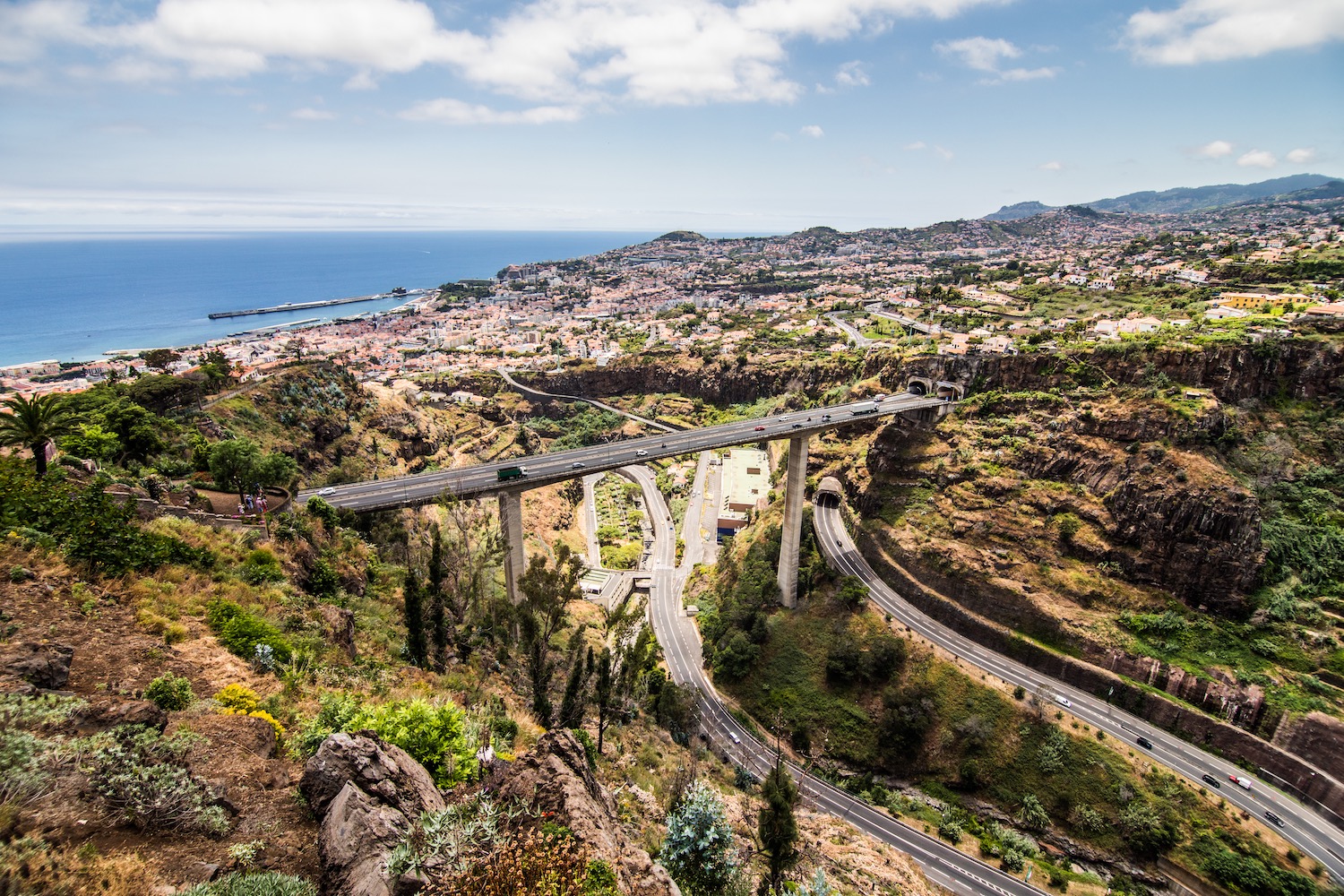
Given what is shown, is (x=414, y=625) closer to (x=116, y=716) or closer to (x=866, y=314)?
(x=116, y=716)

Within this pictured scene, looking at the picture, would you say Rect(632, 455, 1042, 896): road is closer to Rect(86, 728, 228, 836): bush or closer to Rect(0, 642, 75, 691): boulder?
Rect(86, 728, 228, 836): bush

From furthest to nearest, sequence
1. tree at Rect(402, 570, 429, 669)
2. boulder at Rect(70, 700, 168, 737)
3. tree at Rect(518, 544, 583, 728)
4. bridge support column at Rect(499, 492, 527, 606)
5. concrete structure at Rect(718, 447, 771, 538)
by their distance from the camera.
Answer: concrete structure at Rect(718, 447, 771, 538), bridge support column at Rect(499, 492, 527, 606), tree at Rect(518, 544, 583, 728), tree at Rect(402, 570, 429, 669), boulder at Rect(70, 700, 168, 737)

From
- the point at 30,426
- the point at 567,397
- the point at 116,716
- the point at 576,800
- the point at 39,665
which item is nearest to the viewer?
the point at 116,716

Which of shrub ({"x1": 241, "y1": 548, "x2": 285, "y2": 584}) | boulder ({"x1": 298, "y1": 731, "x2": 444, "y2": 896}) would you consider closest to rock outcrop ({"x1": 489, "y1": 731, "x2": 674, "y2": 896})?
boulder ({"x1": 298, "y1": 731, "x2": 444, "y2": 896})

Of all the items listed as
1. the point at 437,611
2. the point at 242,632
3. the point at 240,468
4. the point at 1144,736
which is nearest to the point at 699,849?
the point at 437,611

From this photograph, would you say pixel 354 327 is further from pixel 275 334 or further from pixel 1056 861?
pixel 1056 861

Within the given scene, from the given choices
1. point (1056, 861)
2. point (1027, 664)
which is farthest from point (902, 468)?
point (1056, 861)
